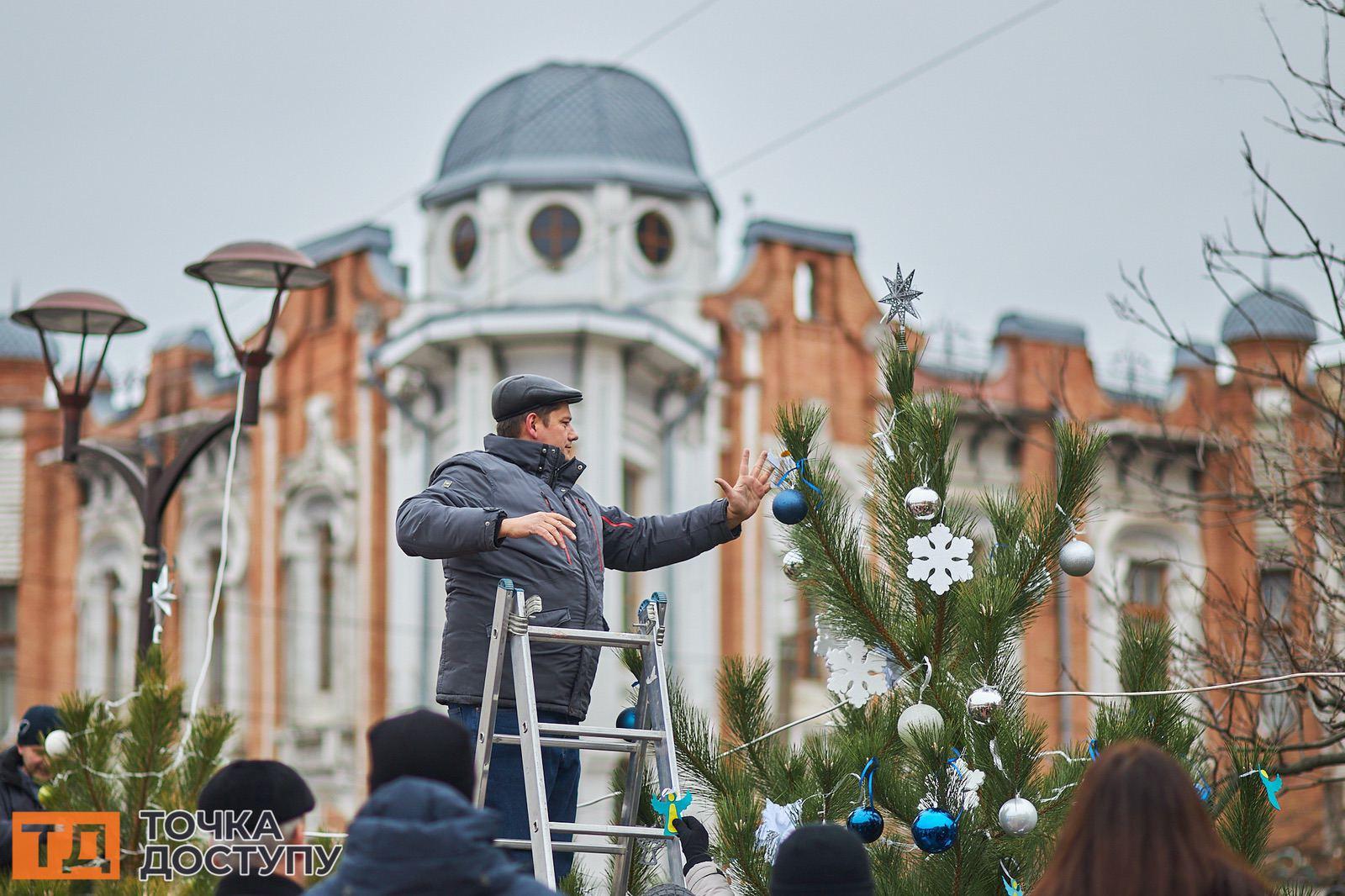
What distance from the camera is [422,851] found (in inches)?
133

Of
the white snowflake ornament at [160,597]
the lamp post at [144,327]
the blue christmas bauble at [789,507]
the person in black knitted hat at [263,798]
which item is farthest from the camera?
the lamp post at [144,327]

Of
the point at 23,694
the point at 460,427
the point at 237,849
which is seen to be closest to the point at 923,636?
the point at 237,849

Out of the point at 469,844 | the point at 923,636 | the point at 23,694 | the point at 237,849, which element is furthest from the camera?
the point at 23,694

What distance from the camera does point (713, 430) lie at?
21.8 metres

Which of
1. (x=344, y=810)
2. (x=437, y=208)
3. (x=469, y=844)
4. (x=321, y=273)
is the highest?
(x=437, y=208)

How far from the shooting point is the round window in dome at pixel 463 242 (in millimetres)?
21844

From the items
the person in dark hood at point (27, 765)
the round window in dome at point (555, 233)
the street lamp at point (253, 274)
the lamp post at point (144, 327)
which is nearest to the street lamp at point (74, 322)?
the lamp post at point (144, 327)

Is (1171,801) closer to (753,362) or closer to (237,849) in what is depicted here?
(237,849)

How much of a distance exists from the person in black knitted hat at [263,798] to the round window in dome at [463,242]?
58.2 feet

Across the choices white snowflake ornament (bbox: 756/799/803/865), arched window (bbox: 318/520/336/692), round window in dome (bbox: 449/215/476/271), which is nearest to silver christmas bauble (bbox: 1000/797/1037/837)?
white snowflake ornament (bbox: 756/799/803/865)

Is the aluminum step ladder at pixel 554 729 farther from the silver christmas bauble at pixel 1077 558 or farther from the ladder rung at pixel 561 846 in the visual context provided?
the silver christmas bauble at pixel 1077 558

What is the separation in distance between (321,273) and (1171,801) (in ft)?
25.5

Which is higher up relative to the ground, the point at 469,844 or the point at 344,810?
the point at 469,844

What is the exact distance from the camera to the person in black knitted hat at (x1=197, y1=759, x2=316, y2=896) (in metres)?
4.23
